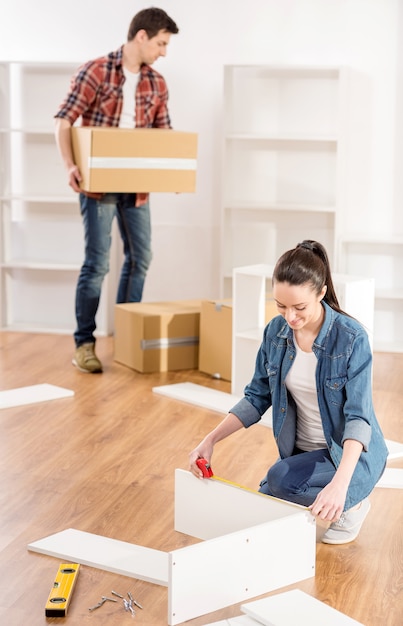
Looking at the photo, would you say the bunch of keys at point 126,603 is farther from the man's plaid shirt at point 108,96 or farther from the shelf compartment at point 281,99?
the shelf compartment at point 281,99

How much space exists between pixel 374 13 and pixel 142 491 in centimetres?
342

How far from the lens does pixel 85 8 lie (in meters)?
5.66

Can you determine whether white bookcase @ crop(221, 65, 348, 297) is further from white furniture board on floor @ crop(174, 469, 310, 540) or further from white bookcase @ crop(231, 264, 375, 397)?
white furniture board on floor @ crop(174, 469, 310, 540)

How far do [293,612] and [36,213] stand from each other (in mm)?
4131

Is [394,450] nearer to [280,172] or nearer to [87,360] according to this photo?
[87,360]

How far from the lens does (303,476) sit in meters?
2.58

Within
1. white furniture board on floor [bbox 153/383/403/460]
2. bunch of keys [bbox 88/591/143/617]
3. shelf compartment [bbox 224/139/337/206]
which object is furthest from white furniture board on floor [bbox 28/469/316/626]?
shelf compartment [bbox 224/139/337/206]

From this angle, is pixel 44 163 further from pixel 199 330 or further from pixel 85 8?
pixel 199 330

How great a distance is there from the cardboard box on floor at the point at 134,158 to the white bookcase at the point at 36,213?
3.87 ft

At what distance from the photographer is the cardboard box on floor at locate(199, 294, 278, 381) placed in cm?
452

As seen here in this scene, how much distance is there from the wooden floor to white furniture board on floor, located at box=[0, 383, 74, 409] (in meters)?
0.05

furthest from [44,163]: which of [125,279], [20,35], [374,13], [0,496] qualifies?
[0,496]

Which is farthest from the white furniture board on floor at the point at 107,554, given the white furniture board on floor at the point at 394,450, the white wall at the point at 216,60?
the white wall at the point at 216,60

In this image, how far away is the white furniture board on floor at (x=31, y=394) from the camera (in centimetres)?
408
